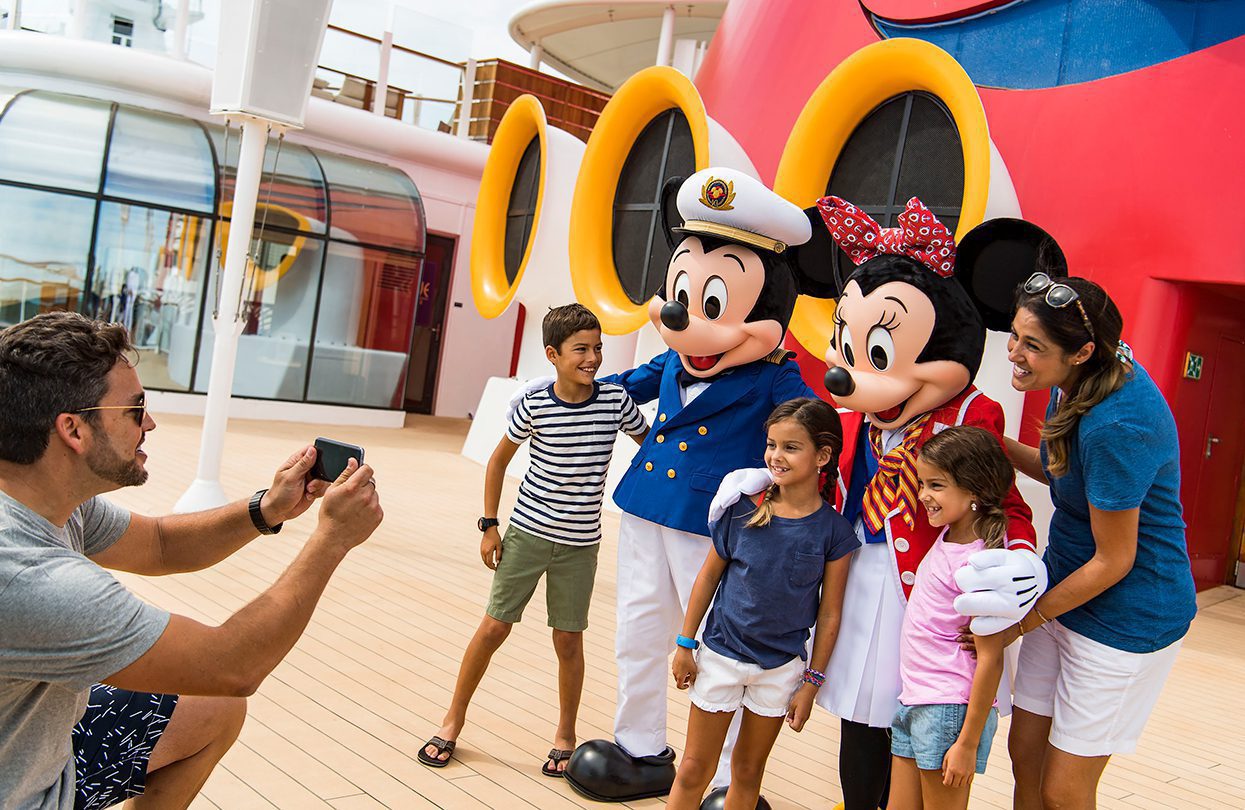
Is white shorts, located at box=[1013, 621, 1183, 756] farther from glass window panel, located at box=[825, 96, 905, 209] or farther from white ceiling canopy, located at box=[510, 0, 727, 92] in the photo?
white ceiling canopy, located at box=[510, 0, 727, 92]

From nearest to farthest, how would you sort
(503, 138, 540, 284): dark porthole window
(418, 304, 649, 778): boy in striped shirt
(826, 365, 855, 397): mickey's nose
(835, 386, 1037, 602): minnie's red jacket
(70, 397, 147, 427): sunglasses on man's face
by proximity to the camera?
(70, 397, 147, 427): sunglasses on man's face
(835, 386, 1037, 602): minnie's red jacket
(826, 365, 855, 397): mickey's nose
(418, 304, 649, 778): boy in striped shirt
(503, 138, 540, 284): dark porthole window

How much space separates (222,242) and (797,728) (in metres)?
9.93

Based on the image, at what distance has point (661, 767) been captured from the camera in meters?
3.19

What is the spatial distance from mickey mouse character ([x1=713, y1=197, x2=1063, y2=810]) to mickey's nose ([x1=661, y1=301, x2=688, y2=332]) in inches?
16.4

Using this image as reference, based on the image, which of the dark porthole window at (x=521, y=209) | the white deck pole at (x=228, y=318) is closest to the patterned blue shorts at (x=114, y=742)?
the white deck pole at (x=228, y=318)

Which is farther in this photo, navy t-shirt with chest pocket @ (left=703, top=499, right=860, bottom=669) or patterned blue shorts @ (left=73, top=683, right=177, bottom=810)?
navy t-shirt with chest pocket @ (left=703, top=499, right=860, bottom=669)

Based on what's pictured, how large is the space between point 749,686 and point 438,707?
1.50 metres

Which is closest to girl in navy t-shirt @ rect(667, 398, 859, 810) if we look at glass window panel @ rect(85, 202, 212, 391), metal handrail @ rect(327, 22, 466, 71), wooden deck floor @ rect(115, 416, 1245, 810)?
wooden deck floor @ rect(115, 416, 1245, 810)

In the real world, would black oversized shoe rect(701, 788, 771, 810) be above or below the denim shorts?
below

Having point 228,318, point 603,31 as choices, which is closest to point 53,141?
point 228,318

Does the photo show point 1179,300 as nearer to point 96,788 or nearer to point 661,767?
point 661,767

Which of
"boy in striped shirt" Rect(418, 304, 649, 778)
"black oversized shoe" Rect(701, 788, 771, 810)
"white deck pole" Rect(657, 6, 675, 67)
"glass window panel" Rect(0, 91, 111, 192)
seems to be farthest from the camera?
"white deck pole" Rect(657, 6, 675, 67)

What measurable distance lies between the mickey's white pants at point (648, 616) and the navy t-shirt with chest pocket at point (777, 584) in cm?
47

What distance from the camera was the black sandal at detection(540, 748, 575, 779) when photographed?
3.26 meters
